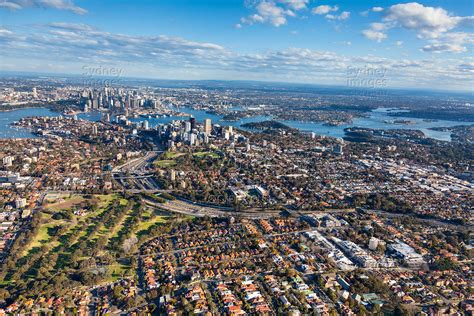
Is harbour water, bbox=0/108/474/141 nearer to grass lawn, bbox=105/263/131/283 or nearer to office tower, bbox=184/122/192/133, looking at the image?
office tower, bbox=184/122/192/133

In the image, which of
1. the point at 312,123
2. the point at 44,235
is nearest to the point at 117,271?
the point at 44,235

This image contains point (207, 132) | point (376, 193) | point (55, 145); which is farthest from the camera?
point (207, 132)

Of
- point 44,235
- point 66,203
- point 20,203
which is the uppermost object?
point 20,203

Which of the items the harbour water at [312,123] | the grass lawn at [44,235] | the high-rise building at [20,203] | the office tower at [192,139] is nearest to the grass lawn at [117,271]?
the grass lawn at [44,235]

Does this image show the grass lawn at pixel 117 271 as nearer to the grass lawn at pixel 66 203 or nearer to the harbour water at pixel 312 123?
the grass lawn at pixel 66 203

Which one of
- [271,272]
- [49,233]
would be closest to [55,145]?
[49,233]

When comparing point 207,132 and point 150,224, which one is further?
point 207,132

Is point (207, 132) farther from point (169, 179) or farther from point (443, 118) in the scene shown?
point (443, 118)

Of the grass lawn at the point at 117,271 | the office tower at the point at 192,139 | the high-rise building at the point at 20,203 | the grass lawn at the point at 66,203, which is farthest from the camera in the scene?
the office tower at the point at 192,139

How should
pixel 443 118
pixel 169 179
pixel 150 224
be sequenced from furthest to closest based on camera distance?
pixel 443 118
pixel 169 179
pixel 150 224

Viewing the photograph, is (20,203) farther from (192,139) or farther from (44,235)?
(192,139)
